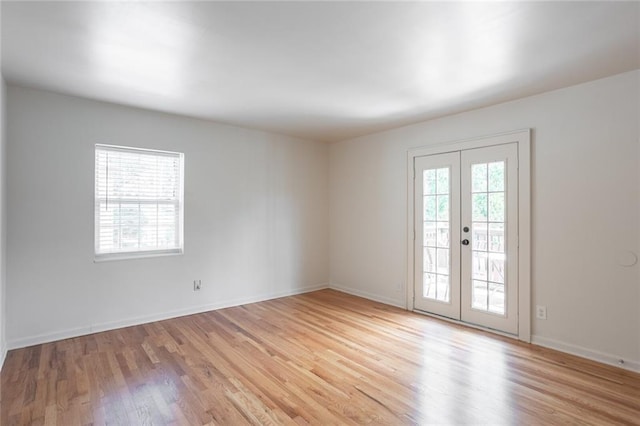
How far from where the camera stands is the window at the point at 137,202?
3.81 meters

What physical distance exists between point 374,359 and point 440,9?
2.74 m

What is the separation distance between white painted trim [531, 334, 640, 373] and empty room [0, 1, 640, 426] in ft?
0.07

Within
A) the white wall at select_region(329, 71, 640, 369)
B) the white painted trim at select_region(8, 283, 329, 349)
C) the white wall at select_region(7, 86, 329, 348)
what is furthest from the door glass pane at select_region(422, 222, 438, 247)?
the white painted trim at select_region(8, 283, 329, 349)

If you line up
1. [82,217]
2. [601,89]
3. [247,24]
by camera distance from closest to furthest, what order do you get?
1. [247,24]
2. [601,89]
3. [82,217]

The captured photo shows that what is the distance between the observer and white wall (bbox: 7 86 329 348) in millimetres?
3336

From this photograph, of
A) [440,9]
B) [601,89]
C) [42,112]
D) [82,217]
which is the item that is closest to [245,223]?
[82,217]

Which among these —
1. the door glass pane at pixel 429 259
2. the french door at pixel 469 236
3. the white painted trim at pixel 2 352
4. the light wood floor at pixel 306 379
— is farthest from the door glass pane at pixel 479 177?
the white painted trim at pixel 2 352

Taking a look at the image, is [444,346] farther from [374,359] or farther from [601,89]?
[601,89]

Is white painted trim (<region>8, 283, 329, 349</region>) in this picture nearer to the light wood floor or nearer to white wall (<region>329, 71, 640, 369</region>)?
the light wood floor

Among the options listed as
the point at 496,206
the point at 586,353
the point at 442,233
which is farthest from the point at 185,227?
the point at 586,353

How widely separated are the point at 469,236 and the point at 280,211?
108 inches

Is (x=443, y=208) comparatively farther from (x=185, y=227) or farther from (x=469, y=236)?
(x=185, y=227)

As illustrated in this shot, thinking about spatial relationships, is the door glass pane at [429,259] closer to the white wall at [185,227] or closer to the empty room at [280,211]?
the empty room at [280,211]

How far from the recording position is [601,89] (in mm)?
3031
